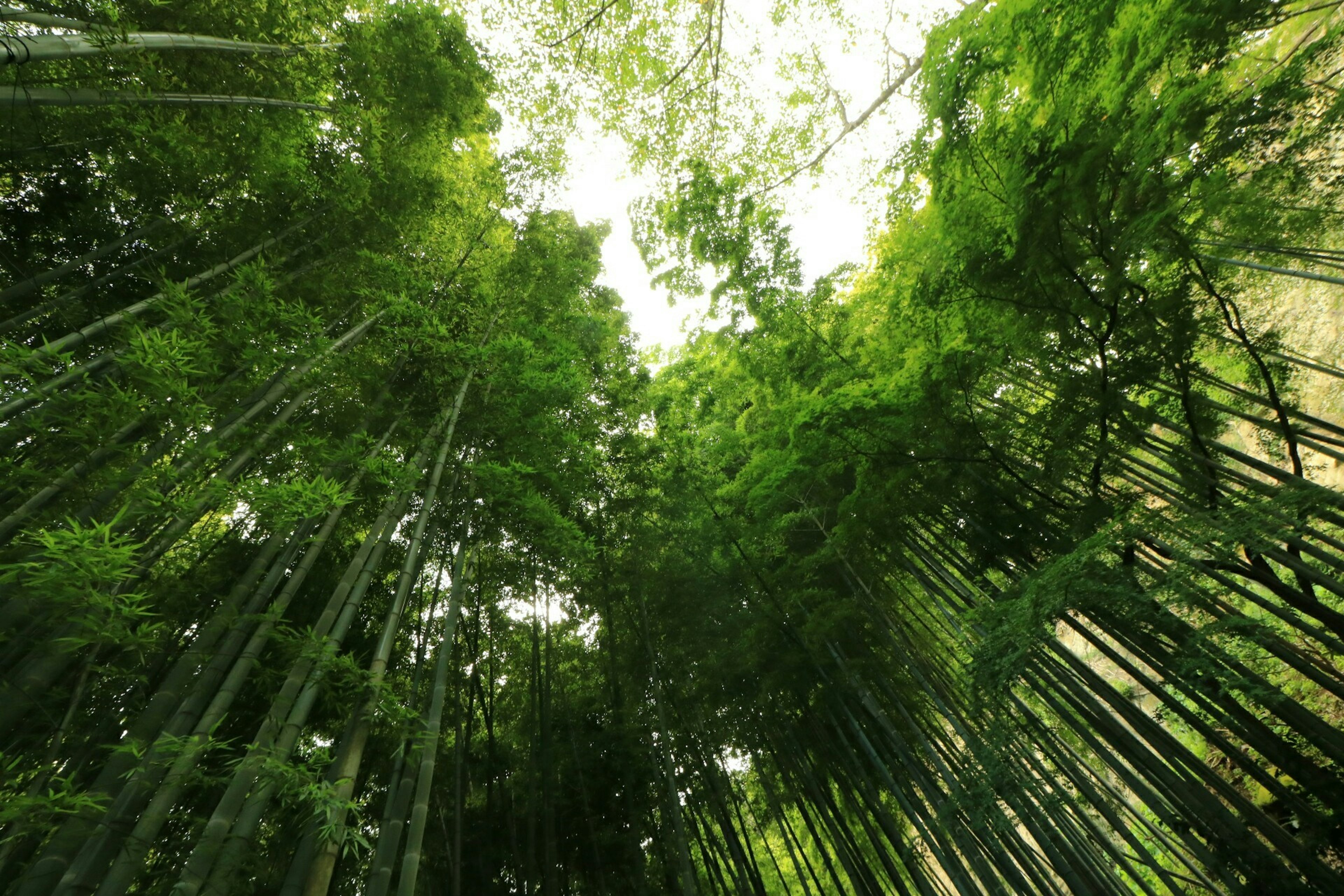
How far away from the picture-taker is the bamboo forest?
6.61ft

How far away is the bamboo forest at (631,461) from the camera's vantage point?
2.02 m

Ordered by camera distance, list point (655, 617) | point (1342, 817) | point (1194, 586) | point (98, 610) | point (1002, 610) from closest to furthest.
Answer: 1. point (98, 610)
2. point (1342, 817)
3. point (1194, 586)
4. point (1002, 610)
5. point (655, 617)

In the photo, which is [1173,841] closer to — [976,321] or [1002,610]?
[1002,610]

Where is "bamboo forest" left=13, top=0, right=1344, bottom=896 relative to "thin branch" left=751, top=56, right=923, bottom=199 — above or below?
below

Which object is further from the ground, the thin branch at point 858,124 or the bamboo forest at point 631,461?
the thin branch at point 858,124

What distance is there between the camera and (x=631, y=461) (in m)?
5.42

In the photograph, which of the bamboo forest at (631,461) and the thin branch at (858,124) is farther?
the thin branch at (858,124)

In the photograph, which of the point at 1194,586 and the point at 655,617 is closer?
the point at 1194,586

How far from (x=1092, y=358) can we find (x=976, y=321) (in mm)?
577

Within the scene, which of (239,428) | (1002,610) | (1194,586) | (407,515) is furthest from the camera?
(407,515)

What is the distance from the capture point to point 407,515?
3965 millimetres

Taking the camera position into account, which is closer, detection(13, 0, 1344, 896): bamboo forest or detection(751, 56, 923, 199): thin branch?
detection(13, 0, 1344, 896): bamboo forest

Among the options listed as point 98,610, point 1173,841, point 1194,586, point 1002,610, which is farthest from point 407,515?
point 1173,841

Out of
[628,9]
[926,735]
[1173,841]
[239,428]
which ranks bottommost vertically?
[1173,841]
